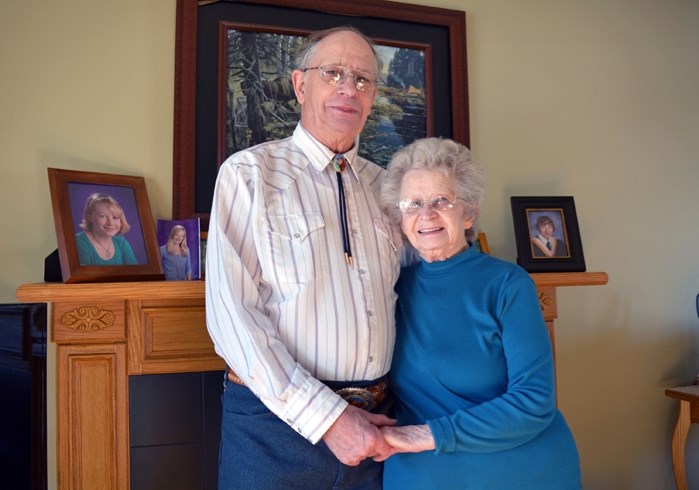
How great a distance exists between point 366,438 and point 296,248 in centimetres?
44

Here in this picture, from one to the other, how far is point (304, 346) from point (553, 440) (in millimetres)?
604

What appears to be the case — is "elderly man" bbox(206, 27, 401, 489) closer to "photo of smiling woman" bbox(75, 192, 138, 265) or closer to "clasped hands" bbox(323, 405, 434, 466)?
Result: "clasped hands" bbox(323, 405, 434, 466)

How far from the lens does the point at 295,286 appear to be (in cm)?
127

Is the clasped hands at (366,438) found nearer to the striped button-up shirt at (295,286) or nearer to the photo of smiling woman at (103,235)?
the striped button-up shirt at (295,286)

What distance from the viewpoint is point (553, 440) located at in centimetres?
129

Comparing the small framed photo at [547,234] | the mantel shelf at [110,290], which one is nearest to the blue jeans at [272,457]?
the mantel shelf at [110,290]

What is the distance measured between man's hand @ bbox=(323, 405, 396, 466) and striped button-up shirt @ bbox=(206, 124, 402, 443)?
2 cm

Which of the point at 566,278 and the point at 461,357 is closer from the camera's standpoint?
the point at 461,357

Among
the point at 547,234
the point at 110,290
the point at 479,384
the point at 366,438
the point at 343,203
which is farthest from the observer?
the point at 547,234

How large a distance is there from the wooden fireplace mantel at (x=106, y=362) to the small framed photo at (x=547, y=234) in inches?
45.5

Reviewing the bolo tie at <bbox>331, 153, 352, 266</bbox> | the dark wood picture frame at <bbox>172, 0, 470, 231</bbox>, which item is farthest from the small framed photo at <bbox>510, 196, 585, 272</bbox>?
the bolo tie at <bbox>331, 153, 352, 266</bbox>

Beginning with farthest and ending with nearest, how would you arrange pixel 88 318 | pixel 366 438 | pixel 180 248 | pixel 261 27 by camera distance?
pixel 261 27 → pixel 180 248 → pixel 88 318 → pixel 366 438

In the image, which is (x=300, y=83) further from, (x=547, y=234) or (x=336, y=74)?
(x=547, y=234)

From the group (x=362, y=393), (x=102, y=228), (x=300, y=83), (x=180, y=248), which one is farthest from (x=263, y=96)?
(x=362, y=393)
